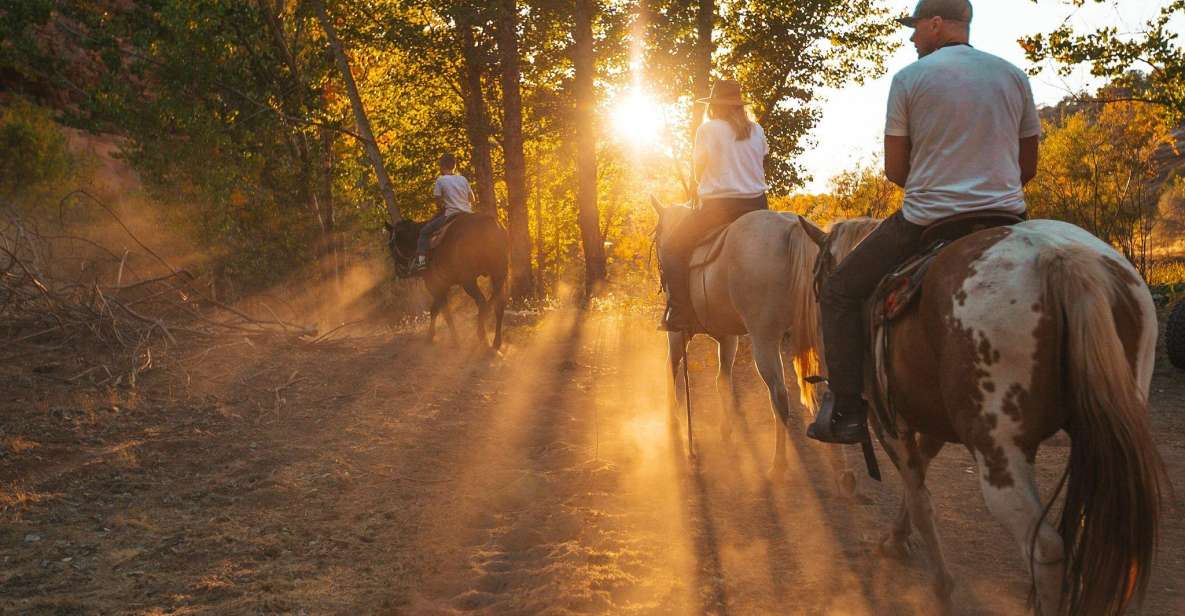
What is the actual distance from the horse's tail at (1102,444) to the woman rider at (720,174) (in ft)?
13.4

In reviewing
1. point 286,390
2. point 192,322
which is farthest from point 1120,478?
point 192,322

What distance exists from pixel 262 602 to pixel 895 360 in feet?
10.4

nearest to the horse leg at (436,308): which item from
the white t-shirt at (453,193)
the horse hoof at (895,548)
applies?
the white t-shirt at (453,193)

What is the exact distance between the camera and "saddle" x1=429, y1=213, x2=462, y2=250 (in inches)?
524

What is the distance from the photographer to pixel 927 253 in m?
3.79

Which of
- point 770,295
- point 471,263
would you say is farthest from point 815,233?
point 471,263

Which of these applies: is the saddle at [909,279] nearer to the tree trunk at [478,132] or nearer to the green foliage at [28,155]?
the tree trunk at [478,132]

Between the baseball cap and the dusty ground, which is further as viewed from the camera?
the dusty ground

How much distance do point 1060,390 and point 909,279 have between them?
2.56ft

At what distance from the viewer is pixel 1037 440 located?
3.17m

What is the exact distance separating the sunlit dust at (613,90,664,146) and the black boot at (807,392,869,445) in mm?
19103

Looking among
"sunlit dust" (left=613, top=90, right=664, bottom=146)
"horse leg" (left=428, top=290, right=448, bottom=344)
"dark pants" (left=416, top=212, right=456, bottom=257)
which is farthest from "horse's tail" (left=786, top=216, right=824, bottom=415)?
"sunlit dust" (left=613, top=90, right=664, bottom=146)

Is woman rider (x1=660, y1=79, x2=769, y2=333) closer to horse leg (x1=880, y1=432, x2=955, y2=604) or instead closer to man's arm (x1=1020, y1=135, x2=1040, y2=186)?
man's arm (x1=1020, y1=135, x2=1040, y2=186)

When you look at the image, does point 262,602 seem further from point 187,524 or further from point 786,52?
point 786,52
